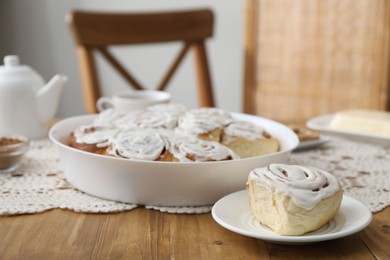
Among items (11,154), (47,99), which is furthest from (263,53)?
(11,154)

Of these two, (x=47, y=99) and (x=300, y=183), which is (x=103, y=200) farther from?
(x=47, y=99)

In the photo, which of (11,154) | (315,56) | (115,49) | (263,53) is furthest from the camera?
(115,49)

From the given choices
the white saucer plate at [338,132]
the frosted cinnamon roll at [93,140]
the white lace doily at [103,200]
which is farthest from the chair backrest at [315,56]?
the frosted cinnamon roll at [93,140]

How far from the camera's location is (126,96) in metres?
1.38

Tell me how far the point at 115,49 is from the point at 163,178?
7.24 ft

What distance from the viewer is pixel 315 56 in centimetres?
238

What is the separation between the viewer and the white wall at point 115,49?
2732 millimetres

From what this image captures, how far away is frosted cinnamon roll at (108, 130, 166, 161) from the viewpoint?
87 cm

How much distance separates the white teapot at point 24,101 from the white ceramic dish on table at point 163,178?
420 mm

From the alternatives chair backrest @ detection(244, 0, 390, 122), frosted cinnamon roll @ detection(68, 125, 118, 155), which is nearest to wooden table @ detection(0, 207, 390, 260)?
frosted cinnamon roll @ detection(68, 125, 118, 155)

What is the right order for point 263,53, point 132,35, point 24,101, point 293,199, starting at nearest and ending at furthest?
point 293,199
point 24,101
point 132,35
point 263,53

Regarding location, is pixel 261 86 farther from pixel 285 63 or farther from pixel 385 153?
pixel 385 153

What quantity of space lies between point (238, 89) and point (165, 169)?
7.08ft

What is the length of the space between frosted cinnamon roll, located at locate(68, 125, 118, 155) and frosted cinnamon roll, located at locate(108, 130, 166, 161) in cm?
2
